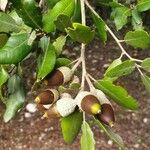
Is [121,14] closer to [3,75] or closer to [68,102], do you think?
[3,75]

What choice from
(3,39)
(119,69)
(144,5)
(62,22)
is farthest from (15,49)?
(144,5)

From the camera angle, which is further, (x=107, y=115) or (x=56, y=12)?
(x=56, y=12)

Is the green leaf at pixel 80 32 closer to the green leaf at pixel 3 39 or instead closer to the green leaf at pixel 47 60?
the green leaf at pixel 47 60

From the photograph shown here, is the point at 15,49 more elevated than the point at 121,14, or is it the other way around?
the point at 15,49

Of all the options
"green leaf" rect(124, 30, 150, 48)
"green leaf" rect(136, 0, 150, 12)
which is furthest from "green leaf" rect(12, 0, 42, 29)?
"green leaf" rect(136, 0, 150, 12)

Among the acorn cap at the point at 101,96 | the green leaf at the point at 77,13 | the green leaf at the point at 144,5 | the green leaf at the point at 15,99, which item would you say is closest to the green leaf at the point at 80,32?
the acorn cap at the point at 101,96
